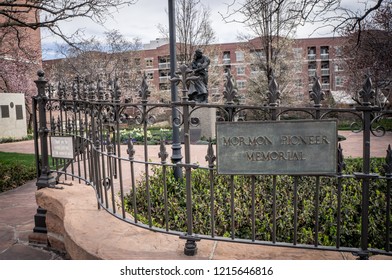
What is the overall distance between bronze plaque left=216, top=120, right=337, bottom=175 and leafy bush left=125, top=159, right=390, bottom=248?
149 centimetres

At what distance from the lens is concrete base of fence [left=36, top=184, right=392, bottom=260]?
286cm

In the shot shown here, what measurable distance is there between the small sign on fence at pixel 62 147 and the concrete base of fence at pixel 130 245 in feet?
2.09

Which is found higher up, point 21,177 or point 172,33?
point 172,33

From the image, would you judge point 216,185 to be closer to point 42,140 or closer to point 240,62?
point 42,140

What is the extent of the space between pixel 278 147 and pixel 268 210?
2.42 meters

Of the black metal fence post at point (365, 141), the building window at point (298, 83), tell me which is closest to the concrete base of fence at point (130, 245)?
the black metal fence post at point (365, 141)

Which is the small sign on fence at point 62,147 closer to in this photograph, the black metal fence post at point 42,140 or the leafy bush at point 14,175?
the black metal fence post at point 42,140

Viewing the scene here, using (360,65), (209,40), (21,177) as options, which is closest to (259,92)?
(209,40)

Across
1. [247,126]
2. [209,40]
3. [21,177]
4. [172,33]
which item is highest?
[209,40]

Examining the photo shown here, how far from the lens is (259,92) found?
24312 mm

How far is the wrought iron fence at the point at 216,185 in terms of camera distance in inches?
105

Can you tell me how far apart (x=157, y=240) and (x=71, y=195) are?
1.71 m

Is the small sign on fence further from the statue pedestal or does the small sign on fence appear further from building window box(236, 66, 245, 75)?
building window box(236, 66, 245, 75)
